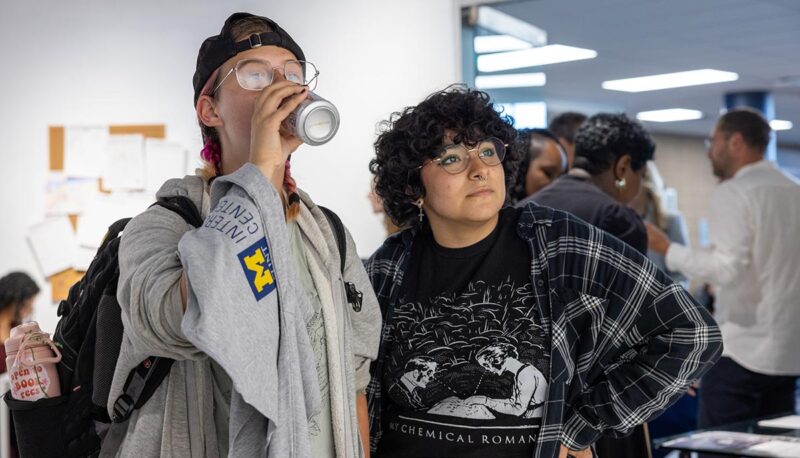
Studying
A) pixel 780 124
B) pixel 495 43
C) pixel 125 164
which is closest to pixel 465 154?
pixel 495 43

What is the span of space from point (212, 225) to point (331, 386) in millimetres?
378

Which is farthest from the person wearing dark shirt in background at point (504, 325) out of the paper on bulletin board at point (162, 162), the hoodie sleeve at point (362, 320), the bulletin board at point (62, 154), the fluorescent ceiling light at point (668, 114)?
the fluorescent ceiling light at point (668, 114)

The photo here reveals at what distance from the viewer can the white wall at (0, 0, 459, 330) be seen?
3.36m

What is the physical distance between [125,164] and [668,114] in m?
3.08

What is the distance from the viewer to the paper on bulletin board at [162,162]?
11.4 ft

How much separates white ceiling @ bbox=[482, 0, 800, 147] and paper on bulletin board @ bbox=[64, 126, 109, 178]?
1.69m

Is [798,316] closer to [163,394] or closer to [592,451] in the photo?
[592,451]

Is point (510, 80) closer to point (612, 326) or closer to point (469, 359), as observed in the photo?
point (612, 326)

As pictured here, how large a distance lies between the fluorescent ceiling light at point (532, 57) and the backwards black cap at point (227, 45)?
89.4 inches

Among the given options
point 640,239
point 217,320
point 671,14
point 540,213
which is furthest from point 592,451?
point 671,14

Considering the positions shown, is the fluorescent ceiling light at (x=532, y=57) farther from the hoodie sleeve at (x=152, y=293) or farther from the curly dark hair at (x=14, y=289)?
the hoodie sleeve at (x=152, y=293)

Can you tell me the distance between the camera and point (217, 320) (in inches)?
41.5

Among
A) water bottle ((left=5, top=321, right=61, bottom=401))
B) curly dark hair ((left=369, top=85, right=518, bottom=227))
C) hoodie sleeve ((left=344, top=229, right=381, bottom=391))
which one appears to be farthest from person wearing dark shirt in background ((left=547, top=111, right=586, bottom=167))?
water bottle ((left=5, top=321, right=61, bottom=401))

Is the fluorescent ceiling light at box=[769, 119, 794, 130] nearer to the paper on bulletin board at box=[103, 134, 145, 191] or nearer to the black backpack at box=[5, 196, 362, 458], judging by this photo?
the paper on bulletin board at box=[103, 134, 145, 191]
